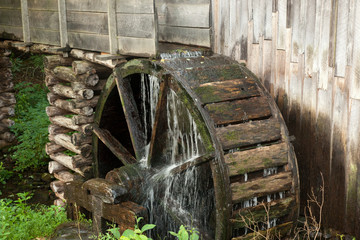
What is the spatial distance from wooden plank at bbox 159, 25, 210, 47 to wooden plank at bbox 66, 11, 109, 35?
0.76m

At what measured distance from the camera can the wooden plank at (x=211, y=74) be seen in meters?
4.67

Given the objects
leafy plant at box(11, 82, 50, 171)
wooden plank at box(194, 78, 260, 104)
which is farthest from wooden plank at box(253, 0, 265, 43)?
leafy plant at box(11, 82, 50, 171)

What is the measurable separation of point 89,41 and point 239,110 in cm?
279

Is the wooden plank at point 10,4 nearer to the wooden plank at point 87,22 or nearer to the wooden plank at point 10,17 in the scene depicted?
the wooden plank at point 10,17

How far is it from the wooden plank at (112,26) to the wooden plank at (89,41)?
0.16 metres

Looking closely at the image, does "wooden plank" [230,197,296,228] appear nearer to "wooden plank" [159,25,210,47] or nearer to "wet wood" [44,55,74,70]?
"wooden plank" [159,25,210,47]

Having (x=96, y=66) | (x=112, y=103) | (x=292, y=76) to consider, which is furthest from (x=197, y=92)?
(x=96, y=66)

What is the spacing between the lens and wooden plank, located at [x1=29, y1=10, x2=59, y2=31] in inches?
277

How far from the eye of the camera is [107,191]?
15.4ft

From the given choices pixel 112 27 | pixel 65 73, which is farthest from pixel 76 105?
pixel 112 27

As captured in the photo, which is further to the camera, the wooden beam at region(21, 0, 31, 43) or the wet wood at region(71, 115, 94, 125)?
the wooden beam at region(21, 0, 31, 43)

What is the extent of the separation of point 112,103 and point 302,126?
251 cm

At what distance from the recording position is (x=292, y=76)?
4715mm

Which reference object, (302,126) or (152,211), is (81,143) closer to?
(152,211)
